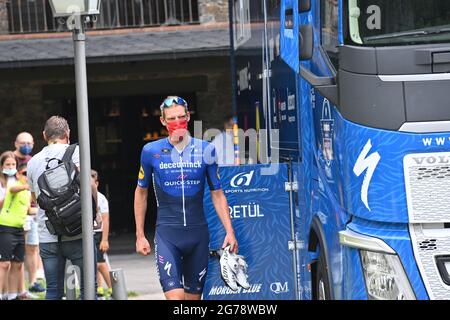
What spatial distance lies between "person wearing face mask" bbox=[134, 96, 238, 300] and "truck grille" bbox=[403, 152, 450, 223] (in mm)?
2223

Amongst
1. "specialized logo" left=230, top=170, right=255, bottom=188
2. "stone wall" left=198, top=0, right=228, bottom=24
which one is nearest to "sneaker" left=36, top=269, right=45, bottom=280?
"specialized logo" left=230, top=170, right=255, bottom=188

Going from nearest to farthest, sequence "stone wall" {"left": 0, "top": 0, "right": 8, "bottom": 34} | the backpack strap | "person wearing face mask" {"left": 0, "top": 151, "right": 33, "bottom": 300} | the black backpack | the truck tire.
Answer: the truck tire
the black backpack
the backpack strap
"person wearing face mask" {"left": 0, "top": 151, "right": 33, "bottom": 300}
"stone wall" {"left": 0, "top": 0, "right": 8, "bottom": 34}

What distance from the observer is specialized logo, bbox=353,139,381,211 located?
588cm

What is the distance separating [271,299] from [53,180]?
6.55ft

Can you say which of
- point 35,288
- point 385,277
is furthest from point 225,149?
point 385,277

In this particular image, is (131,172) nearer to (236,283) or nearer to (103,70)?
(103,70)

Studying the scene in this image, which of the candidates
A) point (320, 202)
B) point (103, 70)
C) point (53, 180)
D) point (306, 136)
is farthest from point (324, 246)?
point (103, 70)

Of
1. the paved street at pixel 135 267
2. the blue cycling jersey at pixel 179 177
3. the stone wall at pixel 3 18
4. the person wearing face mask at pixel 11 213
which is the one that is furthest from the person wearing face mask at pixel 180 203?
the stone wall at pixel 3 18

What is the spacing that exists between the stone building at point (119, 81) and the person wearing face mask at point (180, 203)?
938cm

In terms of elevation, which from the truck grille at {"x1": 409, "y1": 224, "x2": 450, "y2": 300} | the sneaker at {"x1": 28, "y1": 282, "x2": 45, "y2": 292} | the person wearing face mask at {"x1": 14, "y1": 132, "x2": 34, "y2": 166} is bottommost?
the sneaker at {"x1": 28, "y1": 282, "x2": 45, "y2": 292}

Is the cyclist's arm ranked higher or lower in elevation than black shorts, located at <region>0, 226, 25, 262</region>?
higher

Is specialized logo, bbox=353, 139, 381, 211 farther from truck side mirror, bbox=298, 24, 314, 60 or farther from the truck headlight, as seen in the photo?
truck side mirror, bbox=298, 24, 314, 60

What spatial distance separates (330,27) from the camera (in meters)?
6.46

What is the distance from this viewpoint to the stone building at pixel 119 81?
701 inches
